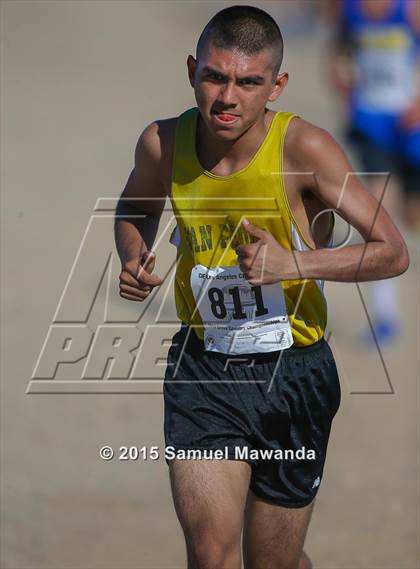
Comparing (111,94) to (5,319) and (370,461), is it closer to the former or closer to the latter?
(5,319)

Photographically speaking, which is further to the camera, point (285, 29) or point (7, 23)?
point (285, 29)

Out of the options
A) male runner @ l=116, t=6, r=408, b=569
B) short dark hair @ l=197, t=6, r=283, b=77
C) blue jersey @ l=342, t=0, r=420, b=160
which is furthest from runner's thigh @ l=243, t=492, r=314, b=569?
blue jersey @ l=342, t=0, r=420, b=160

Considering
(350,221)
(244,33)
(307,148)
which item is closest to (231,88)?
(244,33)

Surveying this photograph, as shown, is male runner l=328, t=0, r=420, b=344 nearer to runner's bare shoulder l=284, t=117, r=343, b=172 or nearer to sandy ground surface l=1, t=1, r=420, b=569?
sandy ground surface l=1, t=1, r=420, b=569

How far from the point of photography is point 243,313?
13.2ft

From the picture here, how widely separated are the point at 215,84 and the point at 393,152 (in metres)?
5.25

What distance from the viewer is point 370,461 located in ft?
19.7

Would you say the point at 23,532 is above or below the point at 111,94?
above

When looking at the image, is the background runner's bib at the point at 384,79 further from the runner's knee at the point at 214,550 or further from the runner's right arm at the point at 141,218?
the runner's knee at the point at 214,550

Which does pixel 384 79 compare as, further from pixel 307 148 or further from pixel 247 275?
pixel 247 275

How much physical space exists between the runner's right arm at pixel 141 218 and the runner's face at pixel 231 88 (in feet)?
1.10

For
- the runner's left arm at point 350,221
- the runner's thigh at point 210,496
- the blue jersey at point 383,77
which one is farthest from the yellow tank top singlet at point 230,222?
the blue jersey at point 383,77

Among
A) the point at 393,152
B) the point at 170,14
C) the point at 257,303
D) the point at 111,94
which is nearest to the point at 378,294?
the point at 393,152

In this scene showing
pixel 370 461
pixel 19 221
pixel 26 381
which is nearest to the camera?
pixel 370 461
